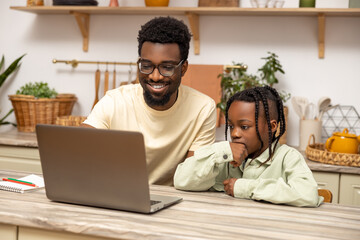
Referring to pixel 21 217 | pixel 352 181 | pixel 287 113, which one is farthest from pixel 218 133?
pixel 21 217

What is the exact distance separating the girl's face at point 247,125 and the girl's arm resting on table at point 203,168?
0.06 m

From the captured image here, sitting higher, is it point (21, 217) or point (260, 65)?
point (260, 65)

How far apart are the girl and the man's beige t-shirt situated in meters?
0.36

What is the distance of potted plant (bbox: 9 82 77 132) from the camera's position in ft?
9.67

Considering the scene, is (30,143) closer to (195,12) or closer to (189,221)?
(195,12)

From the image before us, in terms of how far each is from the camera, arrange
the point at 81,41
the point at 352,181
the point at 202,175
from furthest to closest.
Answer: the point at 81,41
the point at 352,181
the point at 202,175

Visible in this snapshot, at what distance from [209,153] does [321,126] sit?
1483mm

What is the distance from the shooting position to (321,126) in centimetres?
271

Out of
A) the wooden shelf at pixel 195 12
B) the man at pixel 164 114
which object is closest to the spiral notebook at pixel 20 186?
the man at pixel 164 114

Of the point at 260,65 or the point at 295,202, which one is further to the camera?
the point at 260,65

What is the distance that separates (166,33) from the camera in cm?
169

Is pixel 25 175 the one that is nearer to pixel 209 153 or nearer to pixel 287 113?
pixel 209 153

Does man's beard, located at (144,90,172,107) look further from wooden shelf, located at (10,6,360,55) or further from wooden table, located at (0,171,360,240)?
wooden shelf, located at (10,6,360,55)

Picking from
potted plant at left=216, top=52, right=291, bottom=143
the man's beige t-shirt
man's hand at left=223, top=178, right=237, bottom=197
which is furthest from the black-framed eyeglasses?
potted plant at left=216, top=52, right=291, bottom=143
